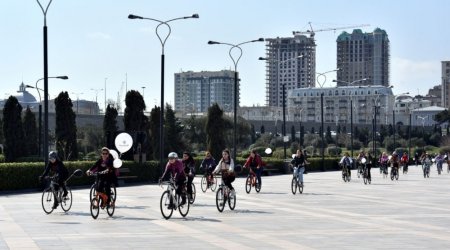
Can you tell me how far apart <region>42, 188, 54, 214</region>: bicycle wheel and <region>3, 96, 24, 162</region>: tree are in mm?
39291

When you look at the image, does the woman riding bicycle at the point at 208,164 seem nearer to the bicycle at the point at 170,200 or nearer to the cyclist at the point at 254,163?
the cyclist at the point at 254,163

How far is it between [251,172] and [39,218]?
1460 centimetres

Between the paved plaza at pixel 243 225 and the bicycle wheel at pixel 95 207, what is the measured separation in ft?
0.61

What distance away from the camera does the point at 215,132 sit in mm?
67438

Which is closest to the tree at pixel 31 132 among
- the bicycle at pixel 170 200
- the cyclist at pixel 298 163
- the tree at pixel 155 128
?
the tree at pixel 155 128

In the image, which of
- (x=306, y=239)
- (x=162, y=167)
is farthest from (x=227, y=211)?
(x=162, y=167)

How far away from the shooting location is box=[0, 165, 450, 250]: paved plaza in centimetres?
1761

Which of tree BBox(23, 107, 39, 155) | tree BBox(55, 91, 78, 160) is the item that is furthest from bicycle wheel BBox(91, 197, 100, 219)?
tree BBox(23, 107, 39, 155)

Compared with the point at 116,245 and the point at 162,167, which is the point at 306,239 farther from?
the point at 162,167

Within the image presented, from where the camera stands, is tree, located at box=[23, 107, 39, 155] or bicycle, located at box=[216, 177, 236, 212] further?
tree, located at box=[23, 107, 39, 155]

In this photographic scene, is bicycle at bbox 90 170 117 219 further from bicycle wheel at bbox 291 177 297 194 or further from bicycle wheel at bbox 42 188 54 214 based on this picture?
bicycle wheel at bbox 291 177 297 194

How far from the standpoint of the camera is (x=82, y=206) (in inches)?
1138

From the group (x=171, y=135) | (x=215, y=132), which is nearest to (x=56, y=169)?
(x=215, y=132)

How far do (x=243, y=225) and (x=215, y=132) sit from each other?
1809 inches
